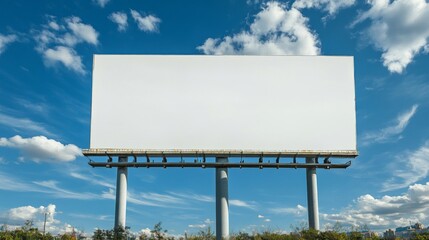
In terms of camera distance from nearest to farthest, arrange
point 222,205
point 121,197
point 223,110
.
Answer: point 222,205
point 121,197
point 223,110

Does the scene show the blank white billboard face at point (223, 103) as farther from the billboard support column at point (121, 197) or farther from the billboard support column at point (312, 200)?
the billboard support column at point (121, 197)

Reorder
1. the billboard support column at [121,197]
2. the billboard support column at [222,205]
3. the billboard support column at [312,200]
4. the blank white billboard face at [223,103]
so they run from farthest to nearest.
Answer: the blank white billboard face at [223,103]
the billboard support column at [312,200]
the billboard support column at [121,197]
the billboard support column at [222,205]

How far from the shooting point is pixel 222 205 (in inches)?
989

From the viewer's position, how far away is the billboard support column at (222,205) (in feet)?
81.3

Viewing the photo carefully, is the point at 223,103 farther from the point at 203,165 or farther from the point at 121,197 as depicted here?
the point at 121,197

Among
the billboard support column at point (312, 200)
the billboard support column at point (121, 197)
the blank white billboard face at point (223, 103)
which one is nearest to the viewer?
the billboard support column at point (121, 197)

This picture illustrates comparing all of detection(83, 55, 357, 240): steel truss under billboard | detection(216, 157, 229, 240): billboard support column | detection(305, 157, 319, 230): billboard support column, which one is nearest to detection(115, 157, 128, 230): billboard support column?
detection(83, 55, 357, 240): steel truss under billboard

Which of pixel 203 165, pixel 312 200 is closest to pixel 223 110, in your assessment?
pixel 203 165

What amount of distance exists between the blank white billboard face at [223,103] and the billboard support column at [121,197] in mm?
1632

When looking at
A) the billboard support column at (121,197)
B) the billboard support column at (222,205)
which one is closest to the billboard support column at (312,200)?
the billboard support column at (222,205)

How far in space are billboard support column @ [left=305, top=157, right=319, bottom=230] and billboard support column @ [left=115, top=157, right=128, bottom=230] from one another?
10434mm

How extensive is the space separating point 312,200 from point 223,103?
7.69 meters

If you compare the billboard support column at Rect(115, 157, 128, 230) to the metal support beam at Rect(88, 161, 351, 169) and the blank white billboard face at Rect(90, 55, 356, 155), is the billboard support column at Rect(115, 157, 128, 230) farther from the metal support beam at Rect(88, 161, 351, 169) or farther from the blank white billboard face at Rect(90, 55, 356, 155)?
the blank white billboard face at Rect(90, 55, 356, 155)

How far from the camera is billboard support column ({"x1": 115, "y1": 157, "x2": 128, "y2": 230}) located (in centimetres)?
2503
